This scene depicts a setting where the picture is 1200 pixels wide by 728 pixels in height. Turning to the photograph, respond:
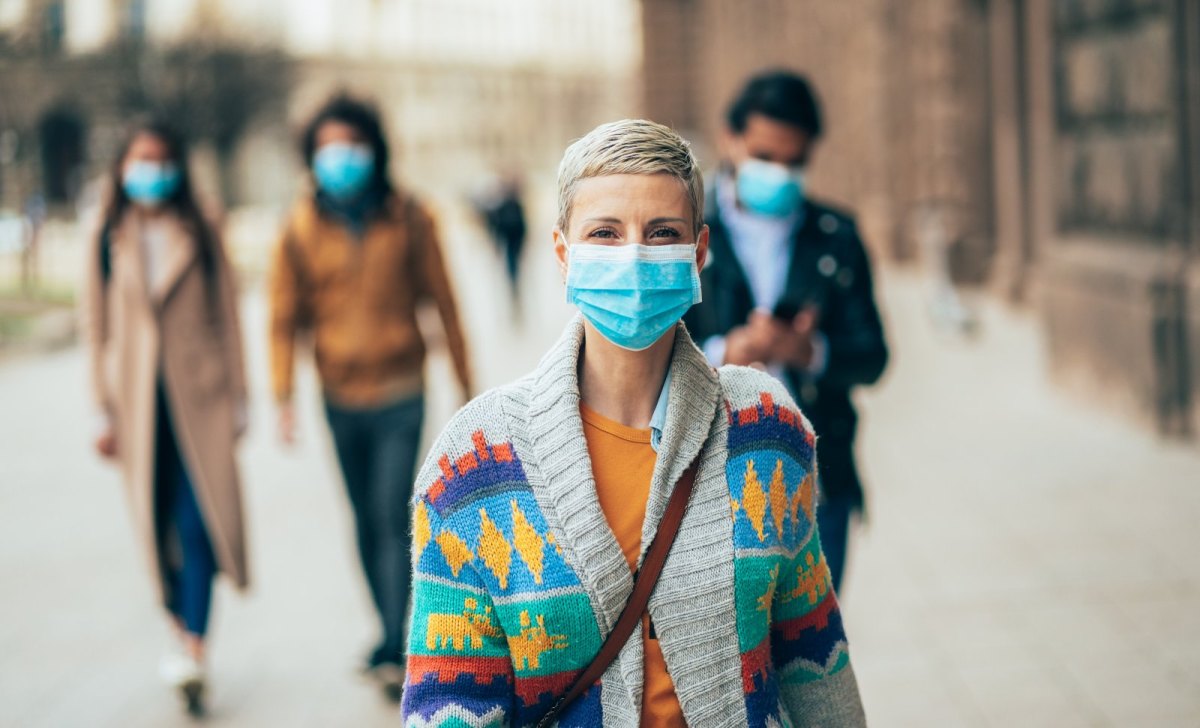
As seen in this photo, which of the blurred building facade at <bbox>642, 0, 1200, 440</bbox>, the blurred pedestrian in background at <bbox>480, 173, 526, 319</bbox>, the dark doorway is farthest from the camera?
the dark doorway

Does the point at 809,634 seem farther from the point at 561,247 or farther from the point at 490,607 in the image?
the point at 561,247

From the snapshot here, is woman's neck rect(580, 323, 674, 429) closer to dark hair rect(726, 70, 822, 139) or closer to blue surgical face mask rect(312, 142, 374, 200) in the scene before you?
dark hair rect(726, 70, 822, 139)

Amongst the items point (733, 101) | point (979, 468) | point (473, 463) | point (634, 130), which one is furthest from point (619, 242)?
point (979, 468)

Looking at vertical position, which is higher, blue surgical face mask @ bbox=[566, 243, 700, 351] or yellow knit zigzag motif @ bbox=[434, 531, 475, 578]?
blue surgical face mask @ bbox=[566, 243, 700, 351]

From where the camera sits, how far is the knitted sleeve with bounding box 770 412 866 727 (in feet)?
7.30

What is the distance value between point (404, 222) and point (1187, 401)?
5076mm

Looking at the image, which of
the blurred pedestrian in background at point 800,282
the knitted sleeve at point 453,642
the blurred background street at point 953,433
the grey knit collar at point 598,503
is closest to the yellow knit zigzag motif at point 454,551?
the knitted sleeve at point 453,642

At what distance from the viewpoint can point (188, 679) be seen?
518cm

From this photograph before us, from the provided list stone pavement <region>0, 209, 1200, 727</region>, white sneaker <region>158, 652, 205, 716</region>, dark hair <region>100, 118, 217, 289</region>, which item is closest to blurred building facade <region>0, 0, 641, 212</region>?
dark hair <region>100, 118, 217, 289</region>

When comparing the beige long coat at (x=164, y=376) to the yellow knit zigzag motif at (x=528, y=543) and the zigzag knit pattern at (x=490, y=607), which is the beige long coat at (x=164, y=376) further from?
the yellow knit zigzag motif at (x=528, y=543)

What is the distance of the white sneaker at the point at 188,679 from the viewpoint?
5.19 m

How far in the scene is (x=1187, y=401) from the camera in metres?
8.55

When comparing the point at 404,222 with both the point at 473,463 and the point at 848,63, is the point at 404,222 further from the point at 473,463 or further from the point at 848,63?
the point at 848,63

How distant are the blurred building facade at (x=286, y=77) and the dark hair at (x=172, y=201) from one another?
70cm
